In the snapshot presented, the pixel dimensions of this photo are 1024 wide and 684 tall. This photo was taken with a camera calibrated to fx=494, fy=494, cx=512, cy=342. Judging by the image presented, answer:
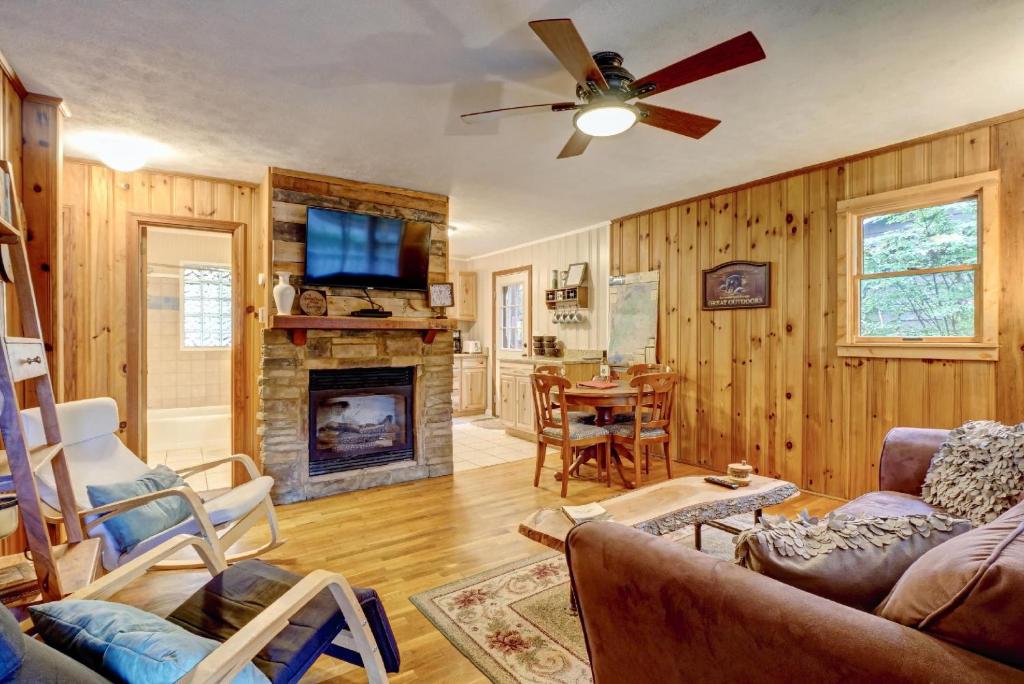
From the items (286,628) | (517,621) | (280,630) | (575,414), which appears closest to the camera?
(280,630)

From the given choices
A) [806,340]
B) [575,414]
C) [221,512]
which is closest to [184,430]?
[221,512]

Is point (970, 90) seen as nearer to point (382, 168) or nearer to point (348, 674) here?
point (382, 168)

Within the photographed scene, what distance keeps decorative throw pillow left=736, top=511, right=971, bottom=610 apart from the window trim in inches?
104

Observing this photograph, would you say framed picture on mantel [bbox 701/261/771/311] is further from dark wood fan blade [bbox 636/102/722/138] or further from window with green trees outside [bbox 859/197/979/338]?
dark wood fan blade [bbox 636/102/722/138]

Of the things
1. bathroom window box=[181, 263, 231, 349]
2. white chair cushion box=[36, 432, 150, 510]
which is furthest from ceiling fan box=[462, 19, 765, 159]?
bathroom window box=[181, 263, 231, 349]

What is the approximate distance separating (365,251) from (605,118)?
2.43 meters

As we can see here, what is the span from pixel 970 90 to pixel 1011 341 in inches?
57.1

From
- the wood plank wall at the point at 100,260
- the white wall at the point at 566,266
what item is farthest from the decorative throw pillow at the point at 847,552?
the white wall at the point at 566,266

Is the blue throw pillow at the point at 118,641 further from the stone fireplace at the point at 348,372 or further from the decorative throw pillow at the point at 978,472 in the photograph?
the stone fireplace at the point at 348,372

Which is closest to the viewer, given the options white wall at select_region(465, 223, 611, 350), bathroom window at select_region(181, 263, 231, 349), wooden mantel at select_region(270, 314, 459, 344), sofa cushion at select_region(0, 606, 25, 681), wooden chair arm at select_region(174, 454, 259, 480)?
sofa cushion at select_region(0, 606, 25, 681)

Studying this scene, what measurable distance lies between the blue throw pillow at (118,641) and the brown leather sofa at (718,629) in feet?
2.89

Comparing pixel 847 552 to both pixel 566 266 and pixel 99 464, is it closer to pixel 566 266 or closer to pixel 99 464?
pixel 99 464

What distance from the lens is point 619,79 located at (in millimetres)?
2236

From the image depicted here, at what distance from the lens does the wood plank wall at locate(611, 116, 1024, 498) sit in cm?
296
